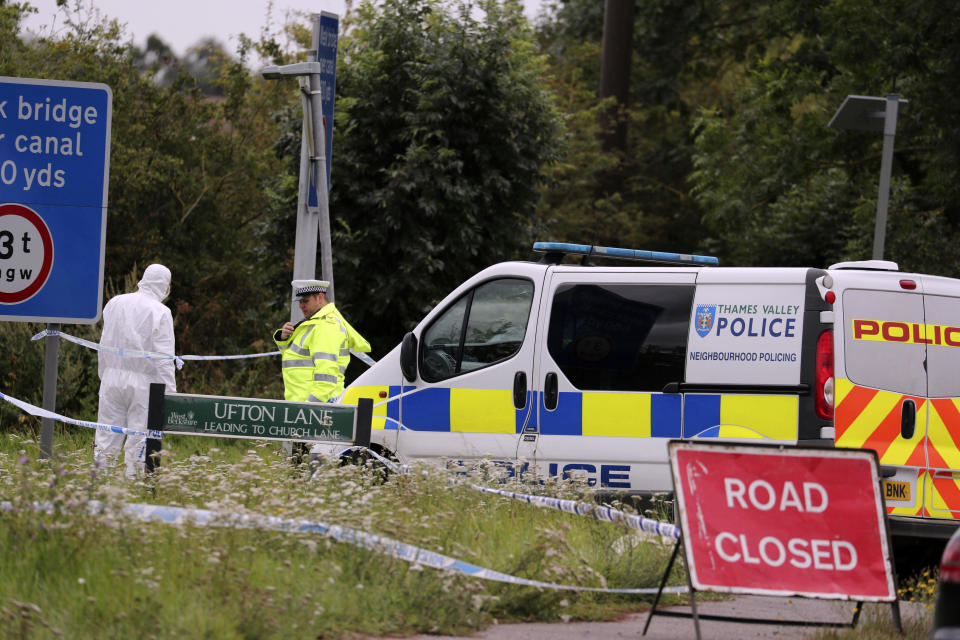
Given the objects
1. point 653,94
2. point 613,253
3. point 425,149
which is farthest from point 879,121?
point 653,94

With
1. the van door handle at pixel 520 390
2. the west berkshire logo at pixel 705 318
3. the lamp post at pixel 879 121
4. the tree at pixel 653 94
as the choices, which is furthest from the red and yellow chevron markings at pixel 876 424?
A: the tree at pixel 653 94

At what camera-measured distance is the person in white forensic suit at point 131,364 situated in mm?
8609

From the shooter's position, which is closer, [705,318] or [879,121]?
[705,318]

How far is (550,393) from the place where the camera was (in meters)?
8.11

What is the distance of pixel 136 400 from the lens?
862cm

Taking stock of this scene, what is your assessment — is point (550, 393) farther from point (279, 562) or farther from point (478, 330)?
point (279, 562)

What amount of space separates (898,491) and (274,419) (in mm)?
3656

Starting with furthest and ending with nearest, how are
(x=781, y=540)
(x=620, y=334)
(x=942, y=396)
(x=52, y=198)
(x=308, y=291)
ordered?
1. (x=308, y=291)
2. (x=620, y=334)
3. (x=942, y=396)
4. (x=52, y=198)
5. (x=781, y=540)

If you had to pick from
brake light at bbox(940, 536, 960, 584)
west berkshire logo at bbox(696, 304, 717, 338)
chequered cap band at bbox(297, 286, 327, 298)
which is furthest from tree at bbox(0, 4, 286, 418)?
brake light at bbox(940, 536, 960, 584)

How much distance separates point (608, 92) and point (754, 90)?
4.95m

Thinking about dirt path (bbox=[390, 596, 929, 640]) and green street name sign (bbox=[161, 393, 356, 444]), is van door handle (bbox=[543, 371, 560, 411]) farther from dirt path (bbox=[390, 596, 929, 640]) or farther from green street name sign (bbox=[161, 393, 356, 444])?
dirt path (bbox=[390, 596, 929, 640])

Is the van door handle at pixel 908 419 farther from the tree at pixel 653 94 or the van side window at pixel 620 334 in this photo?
the tree at pixel 653 94

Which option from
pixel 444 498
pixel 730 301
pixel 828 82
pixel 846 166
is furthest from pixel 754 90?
pixel 444 498

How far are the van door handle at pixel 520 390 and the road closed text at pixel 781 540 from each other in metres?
3.00
